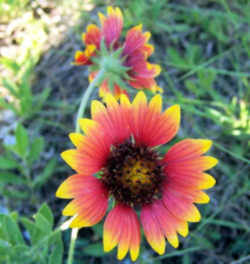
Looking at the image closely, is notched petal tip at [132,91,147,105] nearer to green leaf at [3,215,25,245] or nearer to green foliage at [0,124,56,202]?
green leaf at [3,215,25,245]

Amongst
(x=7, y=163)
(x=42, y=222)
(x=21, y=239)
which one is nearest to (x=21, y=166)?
(x=7, y=163)

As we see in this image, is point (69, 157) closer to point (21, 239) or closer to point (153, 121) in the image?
point (153, 121)

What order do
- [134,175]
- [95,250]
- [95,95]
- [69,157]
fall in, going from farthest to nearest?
[95,95] < [95,250] < [134,175] < [69,157]

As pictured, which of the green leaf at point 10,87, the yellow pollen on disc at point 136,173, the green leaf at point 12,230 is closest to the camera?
the green leaf at point 12,230

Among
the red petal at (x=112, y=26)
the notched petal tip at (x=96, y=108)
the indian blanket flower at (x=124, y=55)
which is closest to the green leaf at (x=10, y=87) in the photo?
the indian blanket flower at (x=124, y=55)

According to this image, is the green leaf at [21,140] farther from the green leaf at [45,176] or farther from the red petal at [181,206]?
the red petal at [181,206]

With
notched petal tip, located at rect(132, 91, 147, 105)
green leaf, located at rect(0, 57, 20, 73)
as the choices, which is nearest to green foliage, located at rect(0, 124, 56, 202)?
green leaf, located at rect(0, 57, 20, 73)

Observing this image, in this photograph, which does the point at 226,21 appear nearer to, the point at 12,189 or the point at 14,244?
the point at 12,189

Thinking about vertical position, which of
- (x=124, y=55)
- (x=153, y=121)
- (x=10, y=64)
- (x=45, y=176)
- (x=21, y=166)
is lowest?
(x=45, y=176)
